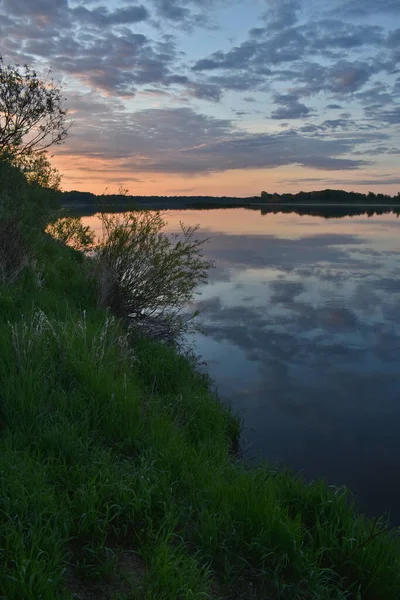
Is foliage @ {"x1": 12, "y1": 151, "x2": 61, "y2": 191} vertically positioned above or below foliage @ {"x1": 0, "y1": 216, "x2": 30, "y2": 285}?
above

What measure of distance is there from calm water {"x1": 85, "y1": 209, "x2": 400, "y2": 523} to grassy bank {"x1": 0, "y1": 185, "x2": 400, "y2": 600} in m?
2.16

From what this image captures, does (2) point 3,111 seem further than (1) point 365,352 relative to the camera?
Yes

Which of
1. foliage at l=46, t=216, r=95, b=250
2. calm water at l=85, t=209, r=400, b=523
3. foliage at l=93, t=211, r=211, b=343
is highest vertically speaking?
foliage at l=46, t=216, r=95, b=250

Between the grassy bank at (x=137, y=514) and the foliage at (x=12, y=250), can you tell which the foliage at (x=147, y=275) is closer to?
the foliage at (x=12, y=250)

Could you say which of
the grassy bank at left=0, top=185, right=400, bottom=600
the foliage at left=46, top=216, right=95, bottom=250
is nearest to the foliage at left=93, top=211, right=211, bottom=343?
the grassy bank at left=0, top=185, right=400, bottom=600

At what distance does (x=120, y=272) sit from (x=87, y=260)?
221cm

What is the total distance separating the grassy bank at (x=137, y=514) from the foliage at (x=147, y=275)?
231 inches

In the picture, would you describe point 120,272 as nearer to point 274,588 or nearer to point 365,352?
point 365,352

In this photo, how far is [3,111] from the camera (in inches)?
548

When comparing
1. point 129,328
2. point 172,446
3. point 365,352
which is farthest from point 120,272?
point 172,446

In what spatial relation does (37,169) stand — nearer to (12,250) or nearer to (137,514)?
(12,250)

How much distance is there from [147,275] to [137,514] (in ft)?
27.7

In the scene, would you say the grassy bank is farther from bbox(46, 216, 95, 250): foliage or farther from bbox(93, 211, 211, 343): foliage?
bbox(46, 216, 95, 250): foliage

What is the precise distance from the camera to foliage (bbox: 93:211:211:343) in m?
12.0
